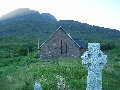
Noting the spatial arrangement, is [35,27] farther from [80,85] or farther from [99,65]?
[99,65]

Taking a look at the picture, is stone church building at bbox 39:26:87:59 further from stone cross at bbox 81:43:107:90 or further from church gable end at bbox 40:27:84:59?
stone cross at bbox 81:43:107:90

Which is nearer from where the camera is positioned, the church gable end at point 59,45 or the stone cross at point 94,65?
the stone cross at point 94,65

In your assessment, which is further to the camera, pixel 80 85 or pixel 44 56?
pixel 44 56

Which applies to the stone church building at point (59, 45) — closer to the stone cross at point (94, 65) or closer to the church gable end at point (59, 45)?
the church gable end at point (59, 45)

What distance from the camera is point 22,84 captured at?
78.6 feet

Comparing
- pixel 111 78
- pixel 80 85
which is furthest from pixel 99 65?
pixel 111 78

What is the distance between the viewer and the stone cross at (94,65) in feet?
37.1

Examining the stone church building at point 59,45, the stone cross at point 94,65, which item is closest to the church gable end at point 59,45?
the stone church building at point 59,45

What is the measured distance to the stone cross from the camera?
11.3 metres

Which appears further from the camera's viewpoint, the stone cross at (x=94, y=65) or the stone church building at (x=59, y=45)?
the stone church building at (x=59, y=45)

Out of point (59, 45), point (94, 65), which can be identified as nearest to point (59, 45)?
point (59, 45)

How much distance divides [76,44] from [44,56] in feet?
17.0

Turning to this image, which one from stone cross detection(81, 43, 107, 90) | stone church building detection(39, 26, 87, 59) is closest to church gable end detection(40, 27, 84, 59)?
stone church building detection(39, 26, 87, 59)

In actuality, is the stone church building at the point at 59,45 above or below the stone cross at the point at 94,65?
below
